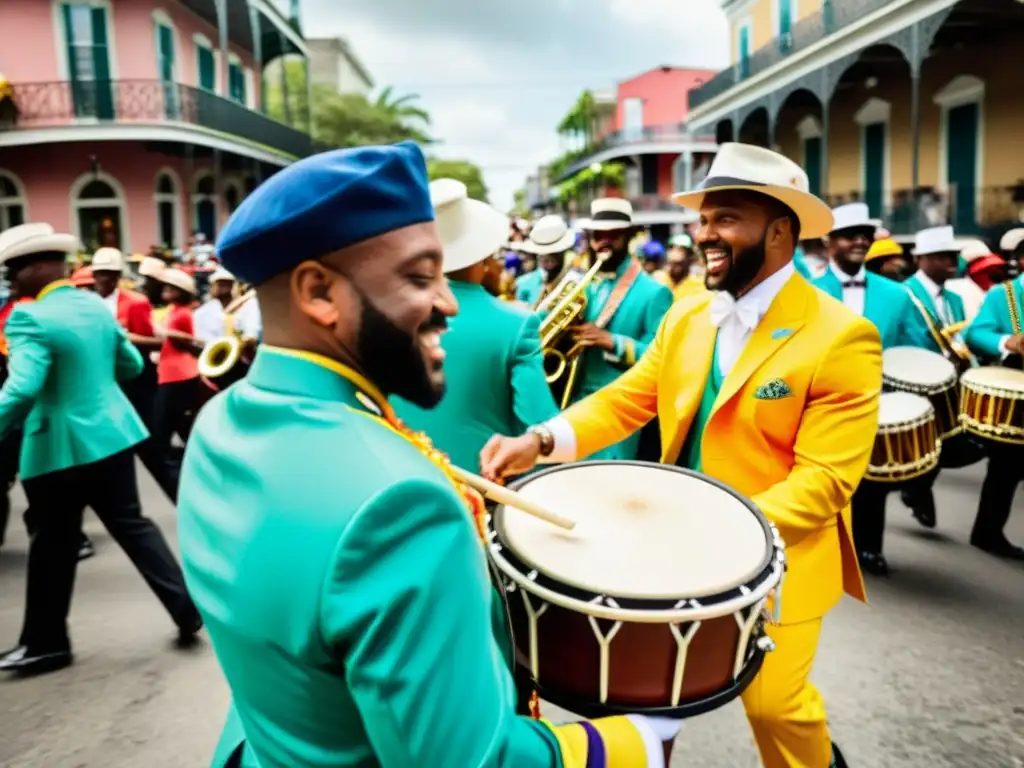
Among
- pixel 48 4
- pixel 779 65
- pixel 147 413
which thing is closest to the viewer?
pixel 147 413

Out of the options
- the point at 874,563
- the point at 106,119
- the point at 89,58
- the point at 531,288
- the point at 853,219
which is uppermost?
the point at 89,58

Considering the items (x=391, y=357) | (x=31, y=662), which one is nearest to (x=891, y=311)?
(x=391, y=357)

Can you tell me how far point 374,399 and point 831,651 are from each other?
363 cm

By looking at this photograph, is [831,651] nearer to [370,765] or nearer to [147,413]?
[370,765]

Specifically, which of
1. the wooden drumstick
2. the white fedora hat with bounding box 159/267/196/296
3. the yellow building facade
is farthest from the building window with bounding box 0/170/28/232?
the wooden drumstick

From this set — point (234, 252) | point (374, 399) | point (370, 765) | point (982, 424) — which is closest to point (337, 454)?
point (374, 399)

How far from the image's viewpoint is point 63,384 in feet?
13.4

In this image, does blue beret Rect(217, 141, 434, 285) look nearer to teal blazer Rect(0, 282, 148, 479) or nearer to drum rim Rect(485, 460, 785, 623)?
drum rim Rect(485, 460, 785, 623)

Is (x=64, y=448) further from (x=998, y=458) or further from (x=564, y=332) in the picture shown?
(x=998, y=458)

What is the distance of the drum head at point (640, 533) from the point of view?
5.28 ft

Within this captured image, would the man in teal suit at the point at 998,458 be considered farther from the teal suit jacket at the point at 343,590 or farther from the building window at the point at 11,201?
the building window at the point at 11,201

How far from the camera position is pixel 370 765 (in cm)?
118

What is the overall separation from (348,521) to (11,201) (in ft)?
71.4

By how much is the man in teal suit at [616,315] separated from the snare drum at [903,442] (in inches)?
53.4
